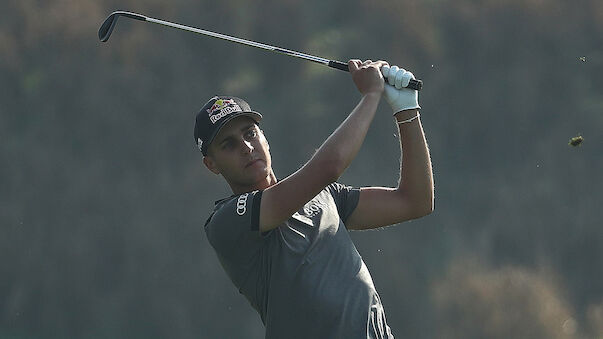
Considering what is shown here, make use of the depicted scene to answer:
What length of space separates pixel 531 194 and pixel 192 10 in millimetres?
2411

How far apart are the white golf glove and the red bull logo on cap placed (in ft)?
1.45

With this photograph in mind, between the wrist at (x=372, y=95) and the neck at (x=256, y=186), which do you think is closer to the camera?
the wrist at (x=372, y=95)

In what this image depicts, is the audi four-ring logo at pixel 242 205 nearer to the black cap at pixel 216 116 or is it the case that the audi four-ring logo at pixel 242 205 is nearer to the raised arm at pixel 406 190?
the black cap at pixel 216 116


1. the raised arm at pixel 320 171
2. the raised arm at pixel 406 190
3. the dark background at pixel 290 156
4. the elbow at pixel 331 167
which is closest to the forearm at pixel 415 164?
the raised arm at pixel 406 190

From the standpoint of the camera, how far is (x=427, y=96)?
6.65 metres

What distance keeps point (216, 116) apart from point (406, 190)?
2.07ft

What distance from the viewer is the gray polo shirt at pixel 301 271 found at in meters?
2.93

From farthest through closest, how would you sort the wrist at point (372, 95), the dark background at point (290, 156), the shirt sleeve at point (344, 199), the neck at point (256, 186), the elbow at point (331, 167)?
1. the dark background at point (290, 156)
2. the shirt sleeve at point (344, 199)
3. the neck at point (256, 186)
4. the wrist at point (372, 95)
5. the elbow at point (331, 167)

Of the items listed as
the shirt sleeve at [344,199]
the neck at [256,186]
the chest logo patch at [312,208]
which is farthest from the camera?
the shirt sleeve at [344,199]

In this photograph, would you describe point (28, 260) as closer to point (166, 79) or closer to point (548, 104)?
point (166, 79)

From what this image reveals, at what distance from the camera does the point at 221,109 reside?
3186mm

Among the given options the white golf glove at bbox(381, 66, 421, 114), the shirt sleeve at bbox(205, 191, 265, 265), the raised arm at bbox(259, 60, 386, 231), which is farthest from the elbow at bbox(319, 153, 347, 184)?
the white golf glove at bbox(381, 66, 421, 114)

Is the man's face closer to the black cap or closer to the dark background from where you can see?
the black cap

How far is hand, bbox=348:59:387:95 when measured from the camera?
3.01 meters
